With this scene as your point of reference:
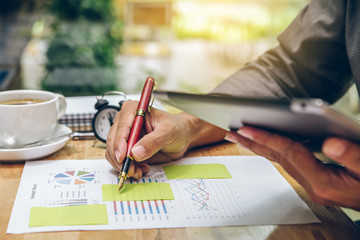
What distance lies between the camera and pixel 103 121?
0.84 metres

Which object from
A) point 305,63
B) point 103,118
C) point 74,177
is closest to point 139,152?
point 74,177

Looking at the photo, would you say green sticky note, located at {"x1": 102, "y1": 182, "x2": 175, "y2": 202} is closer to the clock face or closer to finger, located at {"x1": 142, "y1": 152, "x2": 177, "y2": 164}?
finger, located at {"x1": 142, "y1": 152, "x2": 177, "y2": 164}

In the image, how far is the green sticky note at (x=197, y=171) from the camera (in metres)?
0.68

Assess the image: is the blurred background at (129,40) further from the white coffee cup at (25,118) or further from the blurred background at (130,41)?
the white coffee cup at (25,118)

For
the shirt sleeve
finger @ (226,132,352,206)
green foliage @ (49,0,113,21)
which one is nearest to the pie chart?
finger @ (226,132,352,206)

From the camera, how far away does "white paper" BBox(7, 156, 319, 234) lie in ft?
1.76

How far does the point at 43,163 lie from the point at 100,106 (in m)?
0.18

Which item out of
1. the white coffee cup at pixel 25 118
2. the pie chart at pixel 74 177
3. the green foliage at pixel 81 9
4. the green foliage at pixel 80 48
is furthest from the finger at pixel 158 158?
the green foliage at pixel 81 9

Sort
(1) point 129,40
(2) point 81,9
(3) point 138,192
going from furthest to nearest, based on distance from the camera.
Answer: (1) point 129,40
(2) point 81,9
(3) point 138,192

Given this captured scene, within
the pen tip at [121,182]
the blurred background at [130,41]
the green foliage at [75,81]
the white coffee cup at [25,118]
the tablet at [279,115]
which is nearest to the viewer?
the tablet at [279,115]

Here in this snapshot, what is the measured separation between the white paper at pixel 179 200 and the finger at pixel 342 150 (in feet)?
0.45

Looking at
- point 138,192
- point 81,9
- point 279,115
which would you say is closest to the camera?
point 279,115

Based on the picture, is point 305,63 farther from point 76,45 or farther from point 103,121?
point 76,45

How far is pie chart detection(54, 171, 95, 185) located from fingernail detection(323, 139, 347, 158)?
393 millimetres
